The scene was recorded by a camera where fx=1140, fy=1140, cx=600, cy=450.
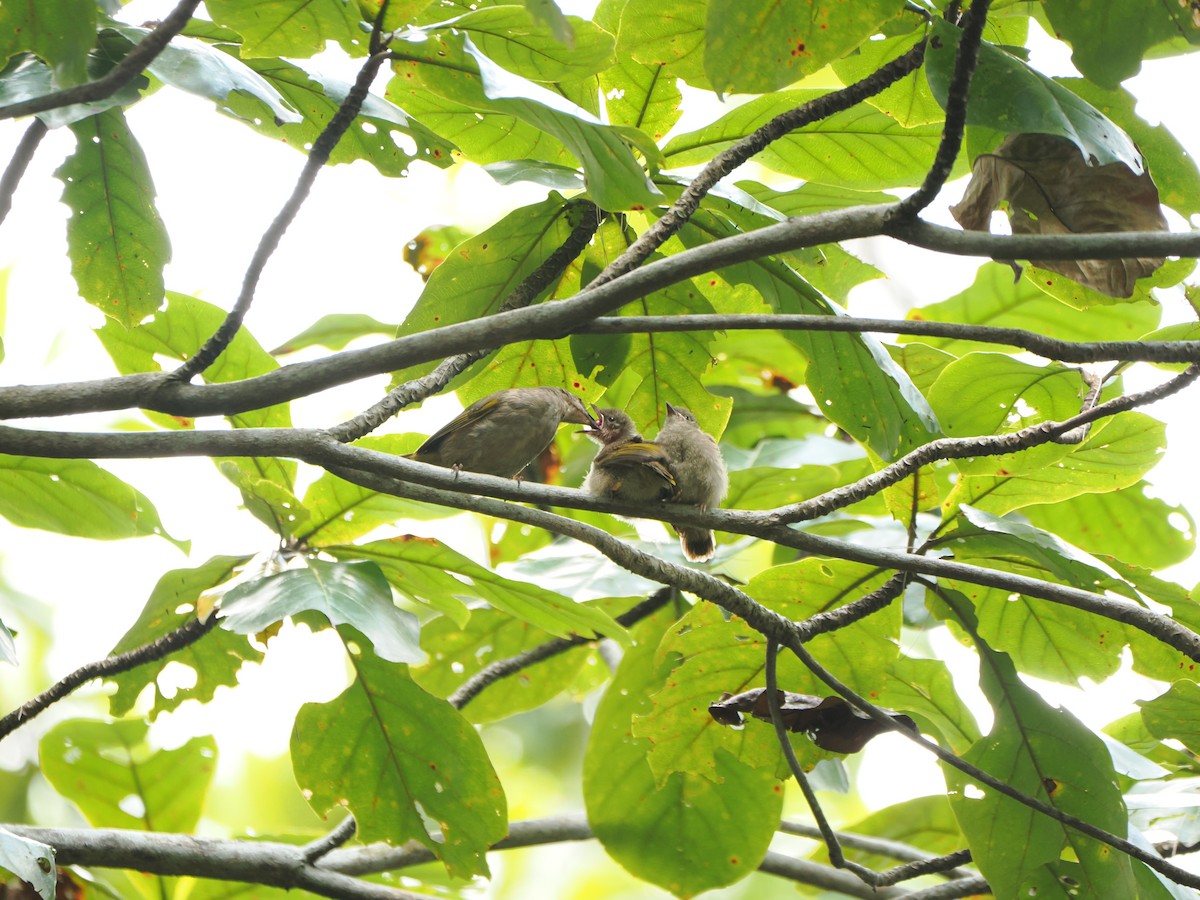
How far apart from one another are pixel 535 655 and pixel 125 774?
1.33 meters

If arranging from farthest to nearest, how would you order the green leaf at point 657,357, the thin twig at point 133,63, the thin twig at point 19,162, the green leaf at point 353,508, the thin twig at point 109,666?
the green leaf at point 353,508 → the green leaf at point 657,357 → the thin twig at point 109,666 → the thin twig at point 19,162 → the thin twig at point 133,63

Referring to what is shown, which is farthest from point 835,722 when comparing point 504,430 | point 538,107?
point 504,430

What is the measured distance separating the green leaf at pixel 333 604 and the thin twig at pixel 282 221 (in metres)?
0.64

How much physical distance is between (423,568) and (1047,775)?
1603mm

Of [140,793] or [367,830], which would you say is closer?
[367,830]

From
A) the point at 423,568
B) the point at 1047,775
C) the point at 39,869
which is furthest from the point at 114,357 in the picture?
the point at 1047,775

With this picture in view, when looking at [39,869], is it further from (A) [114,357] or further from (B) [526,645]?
(B) [526,645]

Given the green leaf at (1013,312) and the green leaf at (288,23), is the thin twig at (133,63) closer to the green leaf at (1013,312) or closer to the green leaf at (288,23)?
the green leaf at (288,23)

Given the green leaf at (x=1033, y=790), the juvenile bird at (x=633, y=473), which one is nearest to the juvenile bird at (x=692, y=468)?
the juvenile bird at (x=633, y=473)

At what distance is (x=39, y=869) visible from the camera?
85.5 inches

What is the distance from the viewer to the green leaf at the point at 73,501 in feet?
9.52

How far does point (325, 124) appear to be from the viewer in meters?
2.68

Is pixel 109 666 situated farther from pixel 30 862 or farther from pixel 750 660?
pixel 750 660

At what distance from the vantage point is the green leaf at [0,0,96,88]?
183cm
